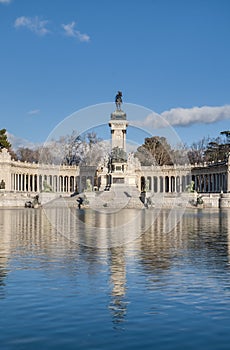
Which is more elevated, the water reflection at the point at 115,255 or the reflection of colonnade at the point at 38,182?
the reflection of colonnade at the point at 38,182

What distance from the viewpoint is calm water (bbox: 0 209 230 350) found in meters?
10.9

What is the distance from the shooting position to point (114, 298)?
1420 cm

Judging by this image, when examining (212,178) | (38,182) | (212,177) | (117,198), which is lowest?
(117,198)

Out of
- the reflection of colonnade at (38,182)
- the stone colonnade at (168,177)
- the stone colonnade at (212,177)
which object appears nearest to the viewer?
the stone colonnade at (212,177)

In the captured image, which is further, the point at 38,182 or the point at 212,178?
the point at 38,182

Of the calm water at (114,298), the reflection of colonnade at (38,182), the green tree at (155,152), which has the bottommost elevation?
the calm water at (114,298)

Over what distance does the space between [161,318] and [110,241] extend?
49.6ft

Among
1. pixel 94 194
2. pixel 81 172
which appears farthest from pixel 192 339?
pixel 81 172

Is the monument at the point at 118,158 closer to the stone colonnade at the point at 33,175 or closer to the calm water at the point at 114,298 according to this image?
the stone colonnade at the point at 33,175

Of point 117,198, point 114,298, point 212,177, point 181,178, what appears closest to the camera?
point 114,298

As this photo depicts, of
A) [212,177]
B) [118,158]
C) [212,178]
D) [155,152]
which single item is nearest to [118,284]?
[118,158]

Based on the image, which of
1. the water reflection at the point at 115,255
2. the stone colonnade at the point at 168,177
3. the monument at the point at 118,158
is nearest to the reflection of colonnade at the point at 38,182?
the monument at the point at 118,158

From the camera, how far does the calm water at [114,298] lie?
35.9 feet

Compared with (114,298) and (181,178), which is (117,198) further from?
(114,298)
